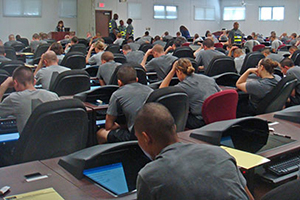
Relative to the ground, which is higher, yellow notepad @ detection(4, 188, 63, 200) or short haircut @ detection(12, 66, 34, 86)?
short haircut @ detection(12, 66, 34, 86)

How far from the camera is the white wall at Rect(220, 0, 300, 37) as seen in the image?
21312mm

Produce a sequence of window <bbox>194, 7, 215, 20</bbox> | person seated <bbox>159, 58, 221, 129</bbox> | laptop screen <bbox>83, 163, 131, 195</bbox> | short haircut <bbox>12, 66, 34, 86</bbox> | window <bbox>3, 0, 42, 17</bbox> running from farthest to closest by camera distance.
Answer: window <bbox>194, 7, 215, 20</bbox> < window <bbox>3, 0, 42, 17</bbox> < person seated <bbox>159, 58, 221, 129</bbox> < short haircut <bbox>12, 66, 34, 86</bbox> < laptop screen <bbox>83, 163, 131, 195</bbox>

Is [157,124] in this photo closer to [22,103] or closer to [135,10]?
[22,103]

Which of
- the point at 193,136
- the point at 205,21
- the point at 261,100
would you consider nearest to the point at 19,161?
the point at 193,136

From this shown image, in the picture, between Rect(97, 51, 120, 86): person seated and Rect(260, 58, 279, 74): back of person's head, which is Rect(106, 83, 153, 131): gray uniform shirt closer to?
Rect(260, 58, 279, 74): back of person's head

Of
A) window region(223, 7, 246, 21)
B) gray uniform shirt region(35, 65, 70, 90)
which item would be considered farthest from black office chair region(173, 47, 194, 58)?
window region(223, 7, 246, 21)

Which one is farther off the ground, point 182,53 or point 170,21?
point 170,21

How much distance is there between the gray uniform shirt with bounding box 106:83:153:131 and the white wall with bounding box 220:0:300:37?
19.5m

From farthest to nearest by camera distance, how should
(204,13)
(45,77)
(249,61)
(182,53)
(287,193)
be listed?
1. (204,13)
2. (182,53)
3. (249,61)
4. (45,77)
5. (287,193)

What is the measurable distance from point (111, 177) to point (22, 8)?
15929 mm

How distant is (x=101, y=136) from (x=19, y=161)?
1.44 m

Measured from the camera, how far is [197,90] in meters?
4.40

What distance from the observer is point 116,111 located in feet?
12.7

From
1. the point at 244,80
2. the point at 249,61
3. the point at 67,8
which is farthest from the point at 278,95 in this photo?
the point at 67,8
